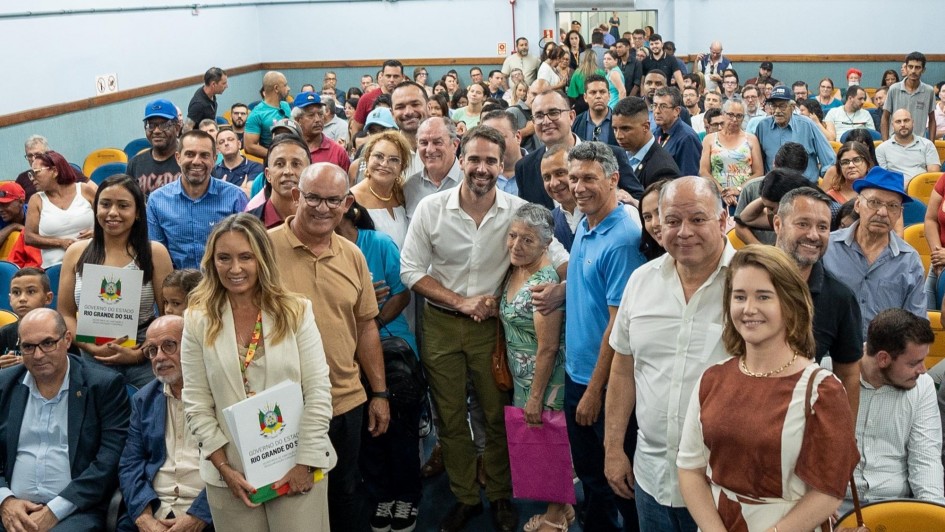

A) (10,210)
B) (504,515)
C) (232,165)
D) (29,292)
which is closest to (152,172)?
(232,165)

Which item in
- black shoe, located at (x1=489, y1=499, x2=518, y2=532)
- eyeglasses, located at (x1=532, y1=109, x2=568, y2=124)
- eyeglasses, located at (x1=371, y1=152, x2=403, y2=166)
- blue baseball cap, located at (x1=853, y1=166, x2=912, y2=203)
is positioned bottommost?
black shoe, located at (x1=489, y1=499, x2=518, y2=532)

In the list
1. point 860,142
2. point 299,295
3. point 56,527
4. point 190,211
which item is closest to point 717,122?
point 860,142

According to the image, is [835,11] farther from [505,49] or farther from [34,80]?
[34,80]

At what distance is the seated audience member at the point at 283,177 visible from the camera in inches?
142

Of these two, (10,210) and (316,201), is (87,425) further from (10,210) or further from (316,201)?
(10,210)

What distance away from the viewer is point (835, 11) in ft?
48.4

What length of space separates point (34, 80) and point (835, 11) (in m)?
12.1

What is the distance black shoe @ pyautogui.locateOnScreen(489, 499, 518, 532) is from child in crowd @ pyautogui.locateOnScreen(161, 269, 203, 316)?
1.52 m

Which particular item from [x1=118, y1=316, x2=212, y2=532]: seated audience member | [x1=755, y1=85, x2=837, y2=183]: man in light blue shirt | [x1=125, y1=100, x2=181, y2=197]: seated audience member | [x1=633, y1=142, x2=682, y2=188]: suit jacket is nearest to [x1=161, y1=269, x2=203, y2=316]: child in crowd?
[x1=118, y1=316, x2=212, y2=532]: seated audience member

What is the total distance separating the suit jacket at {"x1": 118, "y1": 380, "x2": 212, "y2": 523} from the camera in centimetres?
323

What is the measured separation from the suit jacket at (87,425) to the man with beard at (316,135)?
2079mm

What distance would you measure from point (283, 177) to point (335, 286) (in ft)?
2.36

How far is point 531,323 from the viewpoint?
339 cm

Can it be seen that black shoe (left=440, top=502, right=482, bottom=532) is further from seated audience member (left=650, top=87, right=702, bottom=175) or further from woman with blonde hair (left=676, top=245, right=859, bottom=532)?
seated audience member (left=650, top=87, right=702, bottom=175)
